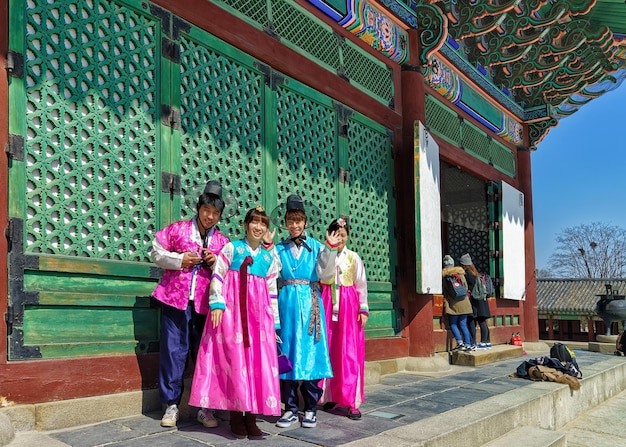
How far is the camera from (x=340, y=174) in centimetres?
579

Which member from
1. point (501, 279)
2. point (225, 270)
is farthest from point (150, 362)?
point (501, 279)

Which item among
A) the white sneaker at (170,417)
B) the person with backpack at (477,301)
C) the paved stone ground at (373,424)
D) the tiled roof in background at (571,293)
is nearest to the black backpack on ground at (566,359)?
the paved stone ground at (373,424)

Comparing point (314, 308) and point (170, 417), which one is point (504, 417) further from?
point (170, 417)

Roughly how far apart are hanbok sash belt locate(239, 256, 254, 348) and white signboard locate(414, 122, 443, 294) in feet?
10.6

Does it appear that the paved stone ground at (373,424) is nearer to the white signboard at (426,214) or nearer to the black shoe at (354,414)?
the black shoe at (354,414)

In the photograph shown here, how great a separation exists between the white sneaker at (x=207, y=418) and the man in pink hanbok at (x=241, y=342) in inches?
8.4

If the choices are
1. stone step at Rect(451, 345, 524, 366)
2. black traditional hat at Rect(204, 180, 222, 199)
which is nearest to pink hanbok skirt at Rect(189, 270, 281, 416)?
black traditional hat at Rect(204, 180, 222, 199)

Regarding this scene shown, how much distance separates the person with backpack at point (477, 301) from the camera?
8.14 meters

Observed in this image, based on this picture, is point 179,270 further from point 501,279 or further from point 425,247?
point 501,279

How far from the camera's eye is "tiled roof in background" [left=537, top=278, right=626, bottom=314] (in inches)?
586

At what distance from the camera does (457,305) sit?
7562 millimetres

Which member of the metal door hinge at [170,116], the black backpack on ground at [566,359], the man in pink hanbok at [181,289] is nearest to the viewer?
the man in pink hanbok at [181,289]

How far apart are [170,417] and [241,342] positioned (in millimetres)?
621

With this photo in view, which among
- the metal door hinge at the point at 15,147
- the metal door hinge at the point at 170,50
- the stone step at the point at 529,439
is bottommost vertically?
the stone step at the point at 529,439
